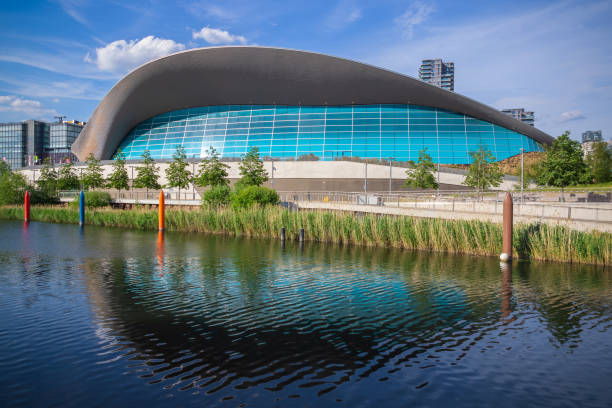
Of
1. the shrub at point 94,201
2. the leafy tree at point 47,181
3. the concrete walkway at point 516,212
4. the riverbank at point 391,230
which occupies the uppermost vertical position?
the leafy tree at point 47,181

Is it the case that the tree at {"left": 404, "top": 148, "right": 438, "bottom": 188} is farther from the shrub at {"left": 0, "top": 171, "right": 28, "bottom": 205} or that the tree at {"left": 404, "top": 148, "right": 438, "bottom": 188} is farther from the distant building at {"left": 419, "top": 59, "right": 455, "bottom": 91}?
the distant building at {"left": 419, "top": 59, "right": 455, "bottom": 91}

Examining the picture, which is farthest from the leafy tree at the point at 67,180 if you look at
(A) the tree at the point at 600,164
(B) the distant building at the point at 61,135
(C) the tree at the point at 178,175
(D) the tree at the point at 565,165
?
(B) the distant building at the point at 61,135

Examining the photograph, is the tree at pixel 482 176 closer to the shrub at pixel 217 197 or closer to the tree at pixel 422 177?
the tree at pixel 422 177

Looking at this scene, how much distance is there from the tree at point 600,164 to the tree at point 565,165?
29.3ft

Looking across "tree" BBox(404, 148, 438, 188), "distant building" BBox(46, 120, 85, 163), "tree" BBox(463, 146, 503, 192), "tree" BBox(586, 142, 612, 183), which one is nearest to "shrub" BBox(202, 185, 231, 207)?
"tree" BBox(404, 148, 438, 188)

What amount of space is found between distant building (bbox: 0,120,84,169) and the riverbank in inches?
4334

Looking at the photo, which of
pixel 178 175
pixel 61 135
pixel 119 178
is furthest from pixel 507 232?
pixel 61 135

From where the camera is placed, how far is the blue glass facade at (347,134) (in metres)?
42.7

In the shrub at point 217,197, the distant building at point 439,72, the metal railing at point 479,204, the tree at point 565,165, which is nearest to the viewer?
the metal railing at point 479,204

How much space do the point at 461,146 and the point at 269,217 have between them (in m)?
26.2

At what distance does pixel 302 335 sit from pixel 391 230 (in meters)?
11.5

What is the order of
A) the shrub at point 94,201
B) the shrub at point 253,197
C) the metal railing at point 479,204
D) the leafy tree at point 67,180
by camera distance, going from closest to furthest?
the metal railing at point 479,204 < the shrub at point 253,197 < the shrub at point 94,201 < the leafy tree at point 67,180

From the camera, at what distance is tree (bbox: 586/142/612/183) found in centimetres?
4041

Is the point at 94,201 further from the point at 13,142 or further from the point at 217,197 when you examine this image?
the point at 13,142
